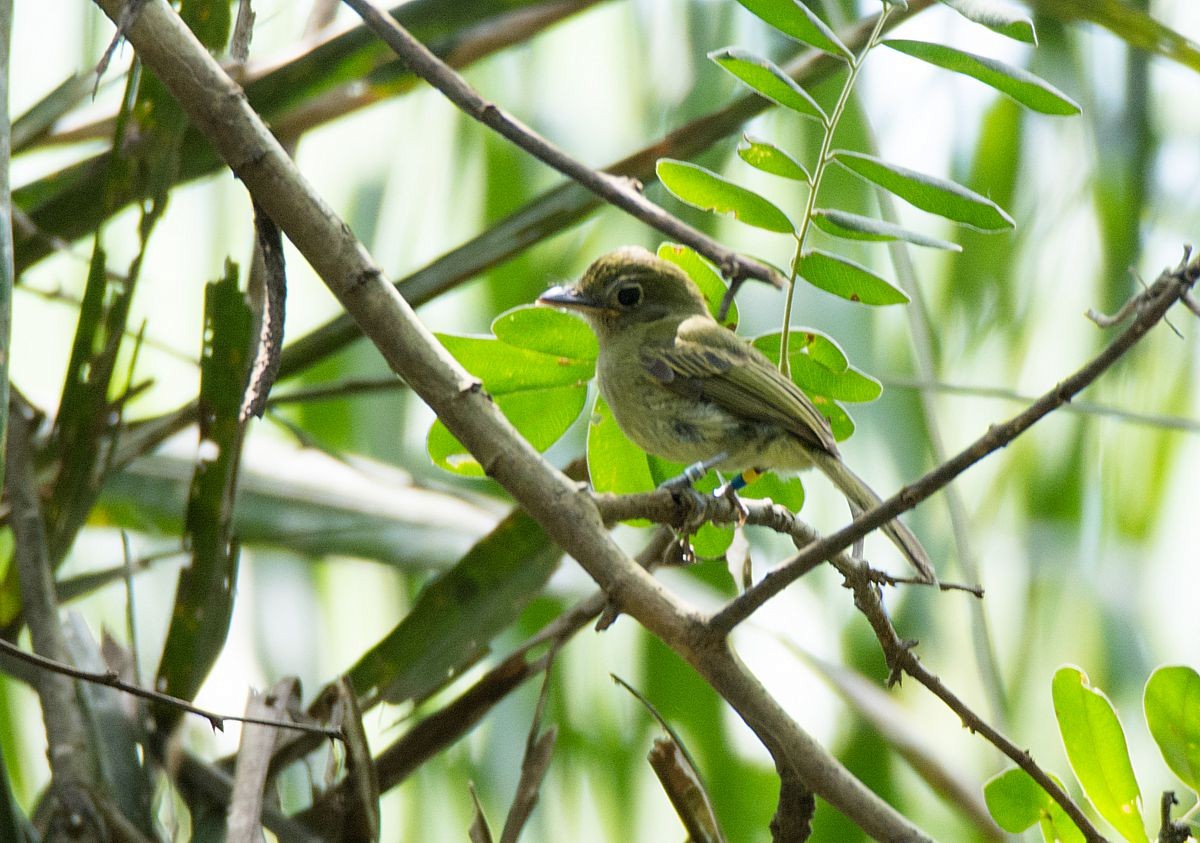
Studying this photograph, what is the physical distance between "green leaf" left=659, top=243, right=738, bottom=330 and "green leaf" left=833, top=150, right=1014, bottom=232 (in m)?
0.41

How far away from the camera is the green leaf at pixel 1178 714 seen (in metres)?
1.28

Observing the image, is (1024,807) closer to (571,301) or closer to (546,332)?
(546,332)

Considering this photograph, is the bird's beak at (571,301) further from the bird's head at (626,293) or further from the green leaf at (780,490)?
the green leaf at (780,490)

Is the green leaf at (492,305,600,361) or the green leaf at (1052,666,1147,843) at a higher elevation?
the green leaf at (492,305,600,361)

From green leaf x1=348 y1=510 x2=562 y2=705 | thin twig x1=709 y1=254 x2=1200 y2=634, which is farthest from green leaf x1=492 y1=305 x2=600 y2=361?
thin twig x1=709 y1=254 x2=1200 y2=634

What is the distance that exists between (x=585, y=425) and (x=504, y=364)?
3.98 feet

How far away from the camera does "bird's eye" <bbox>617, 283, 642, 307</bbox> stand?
7.56 feet

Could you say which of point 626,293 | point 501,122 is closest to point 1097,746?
point 501,122

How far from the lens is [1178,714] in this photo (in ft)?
4.24

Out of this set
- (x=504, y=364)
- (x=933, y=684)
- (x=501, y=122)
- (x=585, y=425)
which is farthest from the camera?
(x=585, y=425)

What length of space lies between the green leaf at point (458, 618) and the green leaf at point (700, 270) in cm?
47

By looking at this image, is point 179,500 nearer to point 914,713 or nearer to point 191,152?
point 191,152

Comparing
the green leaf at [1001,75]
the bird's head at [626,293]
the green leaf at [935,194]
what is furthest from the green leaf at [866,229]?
the bird's head at [626,293]

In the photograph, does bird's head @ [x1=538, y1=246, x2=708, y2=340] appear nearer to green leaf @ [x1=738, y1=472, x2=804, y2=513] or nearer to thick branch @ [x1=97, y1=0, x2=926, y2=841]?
green leaf @ [x1=738, y1=472, x2=804, y2=513]
